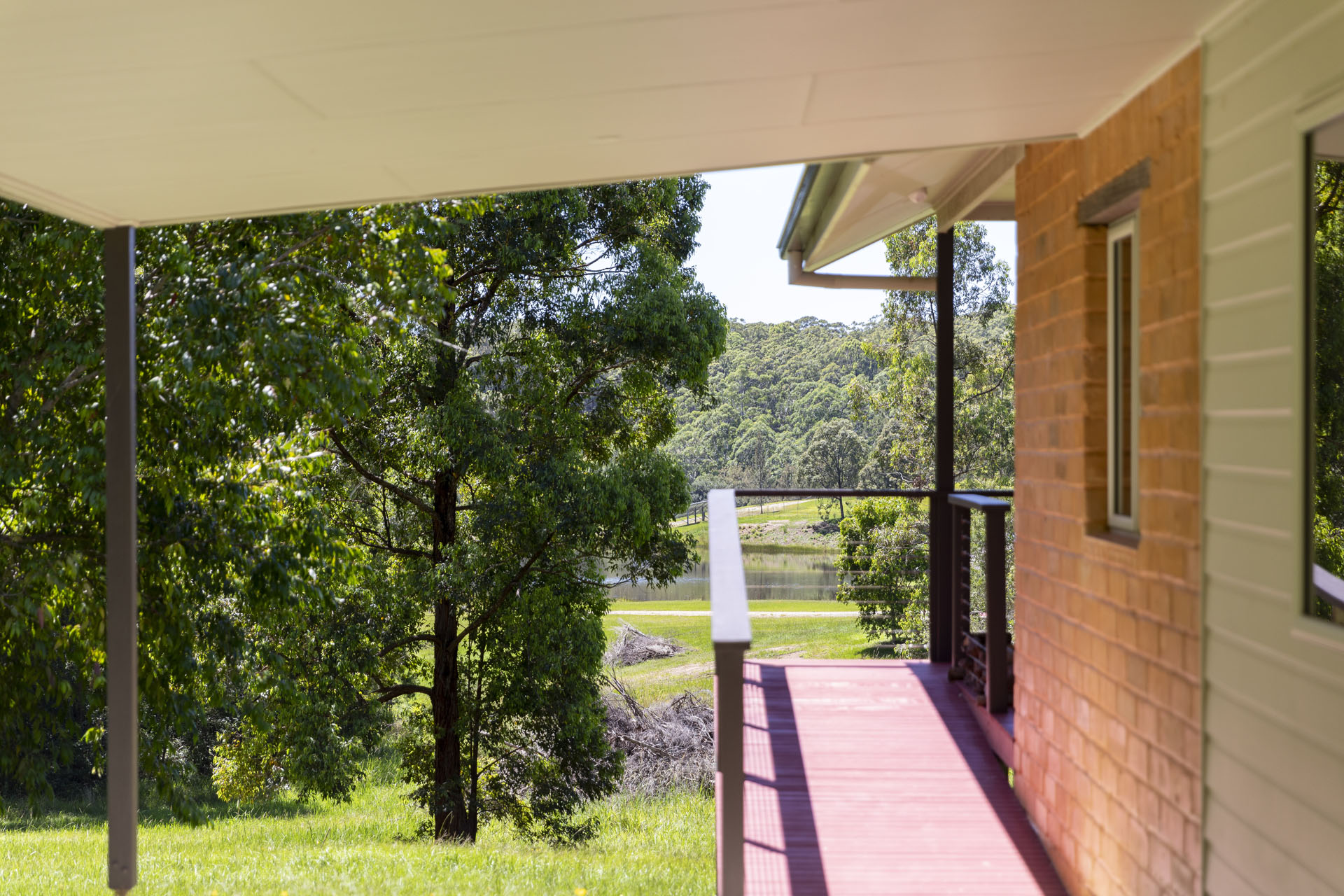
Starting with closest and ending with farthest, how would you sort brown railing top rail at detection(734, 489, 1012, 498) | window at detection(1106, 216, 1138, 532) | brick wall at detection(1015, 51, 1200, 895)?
brick wall at detection(1015, 51, 1200, 895) < window at detection(1106, 216, 1138, 532) < brown railing top rail at detection(734, 489, 1012, 498)

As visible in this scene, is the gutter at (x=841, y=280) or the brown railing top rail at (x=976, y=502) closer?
the brown railing top rail at (x=976, y=502)

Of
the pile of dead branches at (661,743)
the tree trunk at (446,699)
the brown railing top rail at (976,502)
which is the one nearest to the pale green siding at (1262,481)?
the brown railing top rail at (976,502)

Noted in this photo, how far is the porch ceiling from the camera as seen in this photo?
7.23 ft

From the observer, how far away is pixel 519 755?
11656mm

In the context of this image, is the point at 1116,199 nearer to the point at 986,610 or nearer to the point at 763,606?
the point at 986,610

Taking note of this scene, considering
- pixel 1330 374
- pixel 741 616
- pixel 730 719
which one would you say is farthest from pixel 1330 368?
pixel 730 719

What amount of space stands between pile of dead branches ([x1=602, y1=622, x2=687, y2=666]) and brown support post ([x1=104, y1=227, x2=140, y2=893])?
20.8 meters

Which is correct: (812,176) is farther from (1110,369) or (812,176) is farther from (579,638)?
(579,638)

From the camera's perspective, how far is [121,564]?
424 cm

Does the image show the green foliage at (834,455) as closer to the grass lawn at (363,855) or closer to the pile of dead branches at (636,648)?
the pile of dead branches at (636,648)

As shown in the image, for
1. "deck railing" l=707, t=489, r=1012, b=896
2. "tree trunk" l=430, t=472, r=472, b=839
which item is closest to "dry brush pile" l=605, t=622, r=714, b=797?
"tree trunk" l=430, t=472, r=472, b=839

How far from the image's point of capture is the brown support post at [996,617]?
4258 millimetres

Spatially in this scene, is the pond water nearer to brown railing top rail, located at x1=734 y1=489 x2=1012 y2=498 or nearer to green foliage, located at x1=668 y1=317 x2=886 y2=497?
green foliage, located at x1=668 y1=317 x2=886 y2=497

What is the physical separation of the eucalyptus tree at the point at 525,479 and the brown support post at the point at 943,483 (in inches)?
206
